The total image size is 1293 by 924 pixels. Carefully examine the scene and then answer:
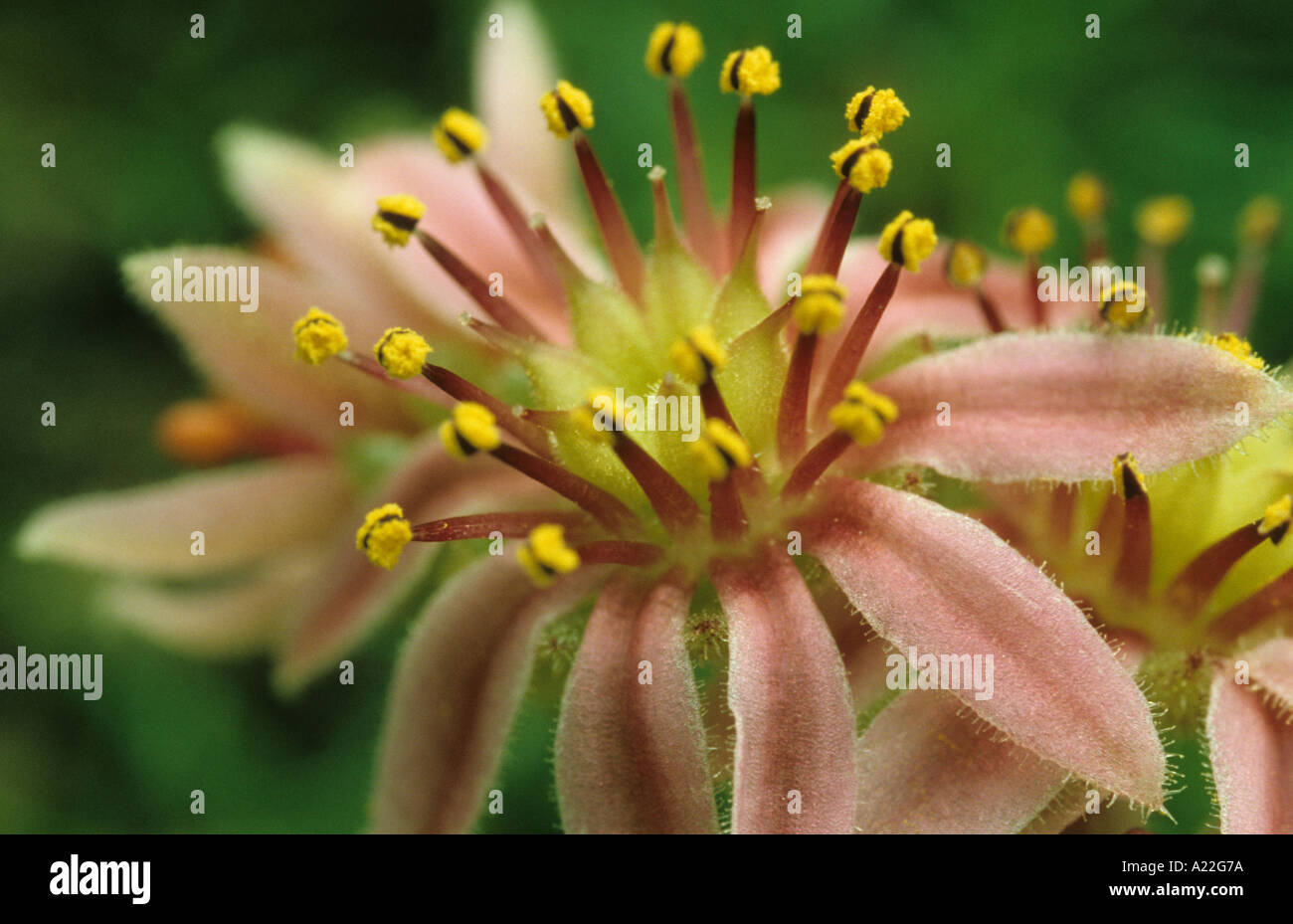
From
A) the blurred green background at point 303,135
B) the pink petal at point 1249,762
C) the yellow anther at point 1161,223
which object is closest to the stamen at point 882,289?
the pink petal at point 1249,762

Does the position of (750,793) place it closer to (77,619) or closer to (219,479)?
(219,479)

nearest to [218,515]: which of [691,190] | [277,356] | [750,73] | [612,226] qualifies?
[277,356]

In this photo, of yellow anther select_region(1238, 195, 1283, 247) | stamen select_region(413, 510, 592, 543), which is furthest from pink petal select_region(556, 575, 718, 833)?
yellow anther select_region(1238, 195, 1283, 247)

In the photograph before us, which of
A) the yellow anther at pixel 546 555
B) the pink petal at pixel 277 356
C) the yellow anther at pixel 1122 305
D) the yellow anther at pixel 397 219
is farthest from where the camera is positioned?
the pink petal at pixel 277 356

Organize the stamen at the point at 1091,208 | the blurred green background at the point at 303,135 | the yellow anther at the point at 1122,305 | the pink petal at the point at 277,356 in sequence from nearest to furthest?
the yellow anther at the point at 1122,305, the stamen at the point at 1091,208, the pink petal at the point at 277,356, the blurred green background at the point at 303,135

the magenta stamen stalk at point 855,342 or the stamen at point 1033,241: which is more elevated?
the stamen at point 1033,241

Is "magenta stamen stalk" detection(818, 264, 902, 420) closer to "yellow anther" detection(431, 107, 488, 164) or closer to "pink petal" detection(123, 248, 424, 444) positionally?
"yellow anther" detection(431, 107, 488, 164)

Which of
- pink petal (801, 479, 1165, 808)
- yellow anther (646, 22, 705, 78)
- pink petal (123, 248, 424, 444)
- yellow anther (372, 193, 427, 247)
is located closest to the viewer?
pink petal (801, 479, 1165, 808)

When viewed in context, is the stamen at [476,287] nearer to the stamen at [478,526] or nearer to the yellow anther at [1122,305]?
the stamen at [478,526]
